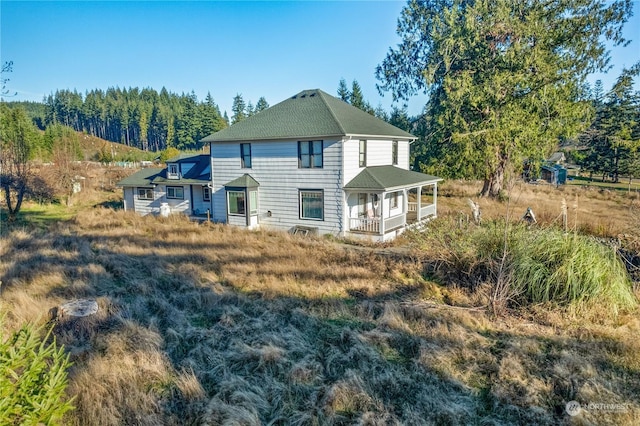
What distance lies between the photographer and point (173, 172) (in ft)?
82.7

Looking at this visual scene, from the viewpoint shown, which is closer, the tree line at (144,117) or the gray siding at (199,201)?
the gray siding at (199,201)

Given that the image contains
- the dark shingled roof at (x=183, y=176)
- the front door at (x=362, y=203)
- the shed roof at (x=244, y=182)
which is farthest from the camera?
the dark shingled roof at (x=183, y=176)

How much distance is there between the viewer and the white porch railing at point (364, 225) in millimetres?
18188

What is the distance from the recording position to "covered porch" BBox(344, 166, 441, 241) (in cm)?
1758

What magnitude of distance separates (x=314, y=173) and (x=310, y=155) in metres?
0.95

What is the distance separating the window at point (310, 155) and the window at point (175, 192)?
9.93 metres

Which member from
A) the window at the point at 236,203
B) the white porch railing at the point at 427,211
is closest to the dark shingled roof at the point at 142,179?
the window at the point at 236,203

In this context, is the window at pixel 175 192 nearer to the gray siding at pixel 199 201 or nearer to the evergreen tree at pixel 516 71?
the gray siding at pixel 199 201

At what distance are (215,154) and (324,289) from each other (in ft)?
47.0

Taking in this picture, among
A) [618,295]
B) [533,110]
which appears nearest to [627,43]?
[533,110]

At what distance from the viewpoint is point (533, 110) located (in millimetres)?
24547

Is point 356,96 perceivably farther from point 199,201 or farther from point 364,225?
point 364,225

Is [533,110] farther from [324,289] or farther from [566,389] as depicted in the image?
[566,389]

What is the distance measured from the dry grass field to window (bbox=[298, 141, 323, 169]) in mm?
6775
